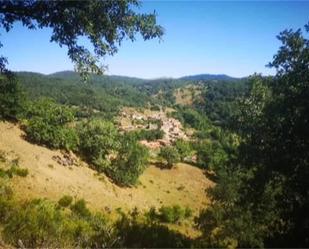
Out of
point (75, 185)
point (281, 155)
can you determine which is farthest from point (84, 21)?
point (75, 185)

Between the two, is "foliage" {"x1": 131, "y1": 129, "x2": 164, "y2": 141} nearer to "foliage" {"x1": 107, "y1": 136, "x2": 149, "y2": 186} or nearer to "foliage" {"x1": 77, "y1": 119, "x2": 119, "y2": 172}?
"foliage" {"x1": 107, "y1": 136, "x2": 149, "y2": 186}

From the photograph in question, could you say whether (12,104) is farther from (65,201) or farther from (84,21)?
(84,21)

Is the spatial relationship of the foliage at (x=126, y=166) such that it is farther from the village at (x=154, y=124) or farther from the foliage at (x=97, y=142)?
the village at (x=154, y=124)

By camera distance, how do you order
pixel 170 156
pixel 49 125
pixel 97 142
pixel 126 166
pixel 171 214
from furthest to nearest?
pixel 170 156 → pixel 126 166 → pixel 97 142 → pixel 49 125 → pixel 171 214

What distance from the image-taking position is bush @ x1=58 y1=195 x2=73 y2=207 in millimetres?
25769

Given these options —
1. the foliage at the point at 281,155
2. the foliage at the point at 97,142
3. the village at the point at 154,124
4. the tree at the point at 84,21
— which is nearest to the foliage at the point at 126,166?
the foliage at the point at 97,142

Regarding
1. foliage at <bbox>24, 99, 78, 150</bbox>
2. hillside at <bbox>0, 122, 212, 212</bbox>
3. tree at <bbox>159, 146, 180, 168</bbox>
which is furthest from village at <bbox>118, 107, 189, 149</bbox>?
foliage at <bbox>24, 99, 78, 150</bbox>

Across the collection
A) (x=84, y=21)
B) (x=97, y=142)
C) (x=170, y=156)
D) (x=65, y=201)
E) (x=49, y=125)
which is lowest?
(x=170, y=156)

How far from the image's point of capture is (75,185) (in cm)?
3156

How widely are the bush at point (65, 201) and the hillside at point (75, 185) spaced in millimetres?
779

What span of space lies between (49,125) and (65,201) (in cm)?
1148

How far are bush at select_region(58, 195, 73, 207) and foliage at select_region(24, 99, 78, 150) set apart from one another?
999cm

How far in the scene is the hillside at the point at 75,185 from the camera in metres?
28.1

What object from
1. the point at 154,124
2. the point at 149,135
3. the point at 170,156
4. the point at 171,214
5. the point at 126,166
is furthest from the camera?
the point at 154,124
